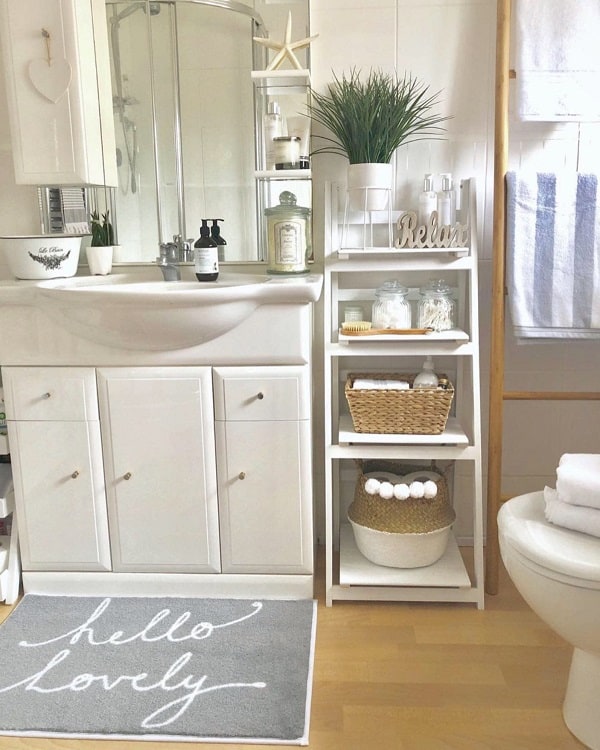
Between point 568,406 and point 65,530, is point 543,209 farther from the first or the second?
point 65,530

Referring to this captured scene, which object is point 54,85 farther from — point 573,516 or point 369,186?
point 573,516

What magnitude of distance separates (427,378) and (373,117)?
0.68 meters

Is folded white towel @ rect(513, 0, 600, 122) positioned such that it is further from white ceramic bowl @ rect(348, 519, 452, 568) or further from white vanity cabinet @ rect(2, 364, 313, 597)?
white ceramic bowl @ rect(348, 519, 452, 568)

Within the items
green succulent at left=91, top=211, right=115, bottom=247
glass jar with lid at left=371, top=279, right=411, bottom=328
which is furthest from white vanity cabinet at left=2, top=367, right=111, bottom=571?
glass jar with lid at left=371, top=279, right=411, bottom=328

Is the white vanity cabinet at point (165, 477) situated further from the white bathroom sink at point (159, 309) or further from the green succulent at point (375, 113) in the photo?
Answer: the green succulent at point (375, 113)

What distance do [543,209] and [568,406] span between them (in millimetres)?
631

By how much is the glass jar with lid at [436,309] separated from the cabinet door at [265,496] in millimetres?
431

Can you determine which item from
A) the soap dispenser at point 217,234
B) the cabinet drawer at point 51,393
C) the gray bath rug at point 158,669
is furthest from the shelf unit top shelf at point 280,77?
the gray bath rug at point 158,669

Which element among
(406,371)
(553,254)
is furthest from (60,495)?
(553,254)

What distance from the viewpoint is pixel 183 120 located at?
2.03 metres

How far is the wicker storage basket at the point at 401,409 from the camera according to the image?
6.07ft

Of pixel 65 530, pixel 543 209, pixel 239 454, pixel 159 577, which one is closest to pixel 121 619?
pixel 159 577

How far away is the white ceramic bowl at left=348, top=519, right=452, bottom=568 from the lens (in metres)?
1.92

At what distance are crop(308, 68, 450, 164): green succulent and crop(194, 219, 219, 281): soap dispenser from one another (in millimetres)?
424
